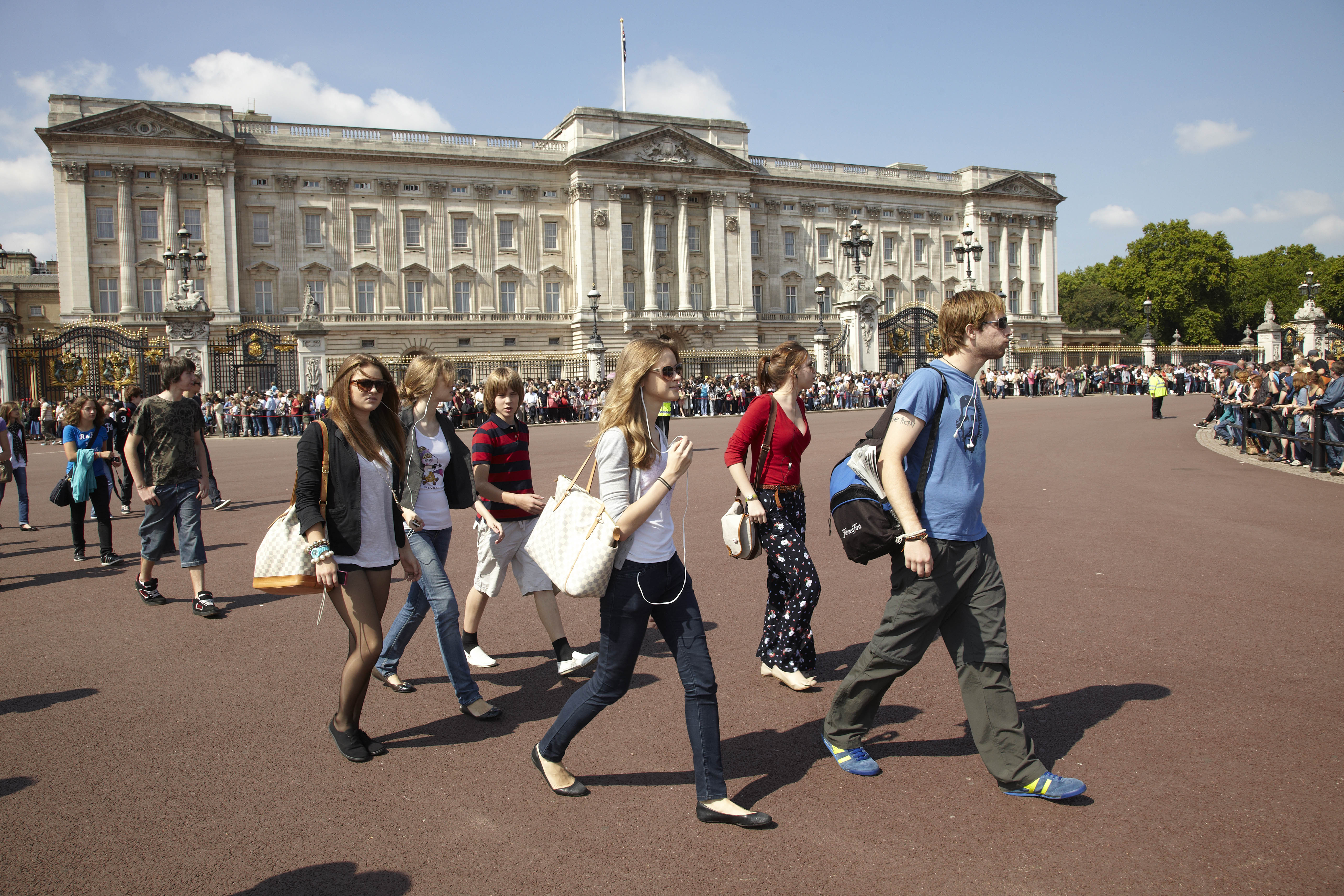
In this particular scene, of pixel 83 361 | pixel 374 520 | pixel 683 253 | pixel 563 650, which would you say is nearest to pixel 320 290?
pixel 83 361

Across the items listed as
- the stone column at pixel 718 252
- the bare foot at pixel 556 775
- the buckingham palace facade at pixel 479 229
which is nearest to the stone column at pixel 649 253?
the buckingham palace facade at pixel 479 229

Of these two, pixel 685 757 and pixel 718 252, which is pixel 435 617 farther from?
pixel 718 252

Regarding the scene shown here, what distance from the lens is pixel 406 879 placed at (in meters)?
3.05

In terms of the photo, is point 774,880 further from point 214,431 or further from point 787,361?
point 214,431

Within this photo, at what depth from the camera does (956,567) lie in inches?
139

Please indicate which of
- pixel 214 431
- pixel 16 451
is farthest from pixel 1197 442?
pixel 214 431

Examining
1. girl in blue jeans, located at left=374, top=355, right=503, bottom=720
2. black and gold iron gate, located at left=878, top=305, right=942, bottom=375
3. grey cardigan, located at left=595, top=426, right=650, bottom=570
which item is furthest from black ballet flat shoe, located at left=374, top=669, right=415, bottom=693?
black and gold iron gate, located at left=878, top=305, right=942, bottom=375

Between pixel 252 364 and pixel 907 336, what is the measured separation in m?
25.8

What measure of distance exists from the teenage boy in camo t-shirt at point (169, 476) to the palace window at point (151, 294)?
46.2m

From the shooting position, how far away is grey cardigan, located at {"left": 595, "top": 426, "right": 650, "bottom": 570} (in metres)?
3.34

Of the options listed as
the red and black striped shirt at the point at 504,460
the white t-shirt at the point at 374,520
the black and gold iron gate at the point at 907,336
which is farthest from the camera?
the black and gold iron gate at the point at 907,336

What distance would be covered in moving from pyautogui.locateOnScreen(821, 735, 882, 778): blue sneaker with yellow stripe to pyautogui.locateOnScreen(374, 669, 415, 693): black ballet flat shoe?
2378 mm

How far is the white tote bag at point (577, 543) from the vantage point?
3.28m

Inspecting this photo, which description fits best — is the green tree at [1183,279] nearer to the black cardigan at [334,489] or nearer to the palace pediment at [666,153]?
the palace pediment at [666,153]
